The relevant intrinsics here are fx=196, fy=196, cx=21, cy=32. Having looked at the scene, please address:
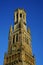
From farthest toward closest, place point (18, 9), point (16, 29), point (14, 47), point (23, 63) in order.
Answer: point (18, 9)
point (16, 29)
point (14, 47)
point (23, 63)

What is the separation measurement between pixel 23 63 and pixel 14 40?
13824 millimetres

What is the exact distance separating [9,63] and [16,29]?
1604cm

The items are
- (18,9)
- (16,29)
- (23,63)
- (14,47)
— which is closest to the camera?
(23,63)

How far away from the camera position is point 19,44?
74.2m

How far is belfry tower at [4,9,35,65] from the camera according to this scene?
6875 centimetres

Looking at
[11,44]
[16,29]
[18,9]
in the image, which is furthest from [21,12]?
[11,44]

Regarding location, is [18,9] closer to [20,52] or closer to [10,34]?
[10,34]

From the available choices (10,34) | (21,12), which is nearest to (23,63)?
(10,34)

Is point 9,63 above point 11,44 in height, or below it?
below

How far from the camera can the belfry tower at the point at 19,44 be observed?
68.8 metres

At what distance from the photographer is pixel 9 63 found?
69.8 metres

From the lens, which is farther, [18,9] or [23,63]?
[18,9]

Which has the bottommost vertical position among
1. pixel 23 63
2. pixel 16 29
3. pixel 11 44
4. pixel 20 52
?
pixel 23 63

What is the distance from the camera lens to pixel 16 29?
79812 millimetres
